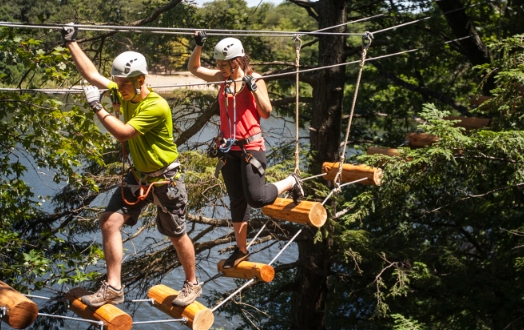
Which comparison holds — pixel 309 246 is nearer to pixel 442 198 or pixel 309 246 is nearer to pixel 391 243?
pixel 391 243

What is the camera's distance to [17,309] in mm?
4047

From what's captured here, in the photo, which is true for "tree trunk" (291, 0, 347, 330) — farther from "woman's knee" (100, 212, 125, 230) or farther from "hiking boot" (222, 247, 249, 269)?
"woman's knee" (100, 212, 125, 230)

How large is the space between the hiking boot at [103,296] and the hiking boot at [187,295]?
43 centimetres

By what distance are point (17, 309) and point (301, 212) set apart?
7.59 ft

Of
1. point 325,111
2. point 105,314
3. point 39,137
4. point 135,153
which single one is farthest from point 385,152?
point 105,314

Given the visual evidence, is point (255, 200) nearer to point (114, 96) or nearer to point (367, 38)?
point (114, 96)

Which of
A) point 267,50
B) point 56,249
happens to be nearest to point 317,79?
point 267,50

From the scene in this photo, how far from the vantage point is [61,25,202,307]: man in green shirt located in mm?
4012

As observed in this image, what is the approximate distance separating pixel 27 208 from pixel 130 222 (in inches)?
153

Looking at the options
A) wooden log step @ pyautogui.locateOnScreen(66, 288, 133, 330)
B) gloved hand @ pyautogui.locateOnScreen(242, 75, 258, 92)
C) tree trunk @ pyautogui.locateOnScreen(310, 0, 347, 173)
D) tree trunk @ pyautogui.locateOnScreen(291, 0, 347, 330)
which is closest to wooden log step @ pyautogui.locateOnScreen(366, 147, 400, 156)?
tree trunk @ pyautogui.locateOnScreen(291, 0, 347, 330)

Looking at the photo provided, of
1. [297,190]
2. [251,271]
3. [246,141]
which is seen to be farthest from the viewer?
[297,190]

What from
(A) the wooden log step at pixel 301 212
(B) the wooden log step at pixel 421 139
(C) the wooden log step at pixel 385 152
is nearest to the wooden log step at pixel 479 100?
(B) the wooden log step at pixel 421 139

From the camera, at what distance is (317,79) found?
973 centimetres

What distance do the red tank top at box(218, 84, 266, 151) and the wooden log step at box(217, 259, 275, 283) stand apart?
2.87 ft
